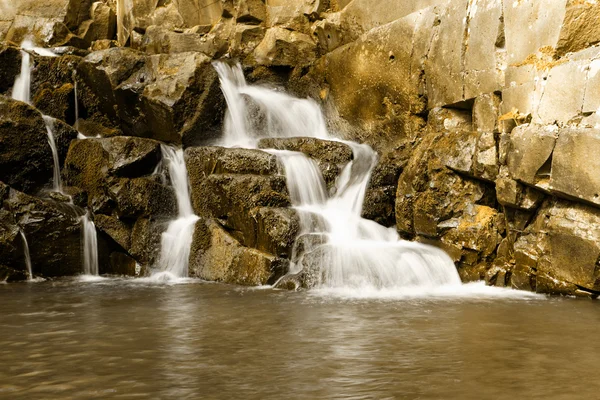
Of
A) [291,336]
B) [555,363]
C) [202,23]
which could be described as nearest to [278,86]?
[202,23]

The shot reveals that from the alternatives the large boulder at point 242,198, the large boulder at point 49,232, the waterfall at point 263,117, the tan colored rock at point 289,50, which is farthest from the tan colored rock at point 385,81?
the large boulder at point 49,232

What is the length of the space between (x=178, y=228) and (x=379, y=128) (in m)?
3.56

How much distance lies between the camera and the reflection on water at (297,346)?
4.48 m

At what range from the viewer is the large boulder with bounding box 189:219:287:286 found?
29.6ft

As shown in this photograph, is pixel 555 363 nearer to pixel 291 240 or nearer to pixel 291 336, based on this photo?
pixel 291 336


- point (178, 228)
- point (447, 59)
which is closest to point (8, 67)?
point (178, 228)

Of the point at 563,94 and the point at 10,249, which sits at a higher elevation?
the point at 563,94

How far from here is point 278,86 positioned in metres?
13.9

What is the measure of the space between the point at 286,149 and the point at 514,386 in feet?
23.2

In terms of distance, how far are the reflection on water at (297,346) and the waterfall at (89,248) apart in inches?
80.7

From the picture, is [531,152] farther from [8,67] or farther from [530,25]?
[8,67]

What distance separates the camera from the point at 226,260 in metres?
9.50

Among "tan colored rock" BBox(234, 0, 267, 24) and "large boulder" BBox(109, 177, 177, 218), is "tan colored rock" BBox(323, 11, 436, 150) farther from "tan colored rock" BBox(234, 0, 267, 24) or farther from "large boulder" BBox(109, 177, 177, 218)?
"large boulder" BBox(109, 177, 177, 218)

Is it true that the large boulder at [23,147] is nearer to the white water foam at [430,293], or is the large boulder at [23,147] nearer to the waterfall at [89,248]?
the waterfall at [89,248]
